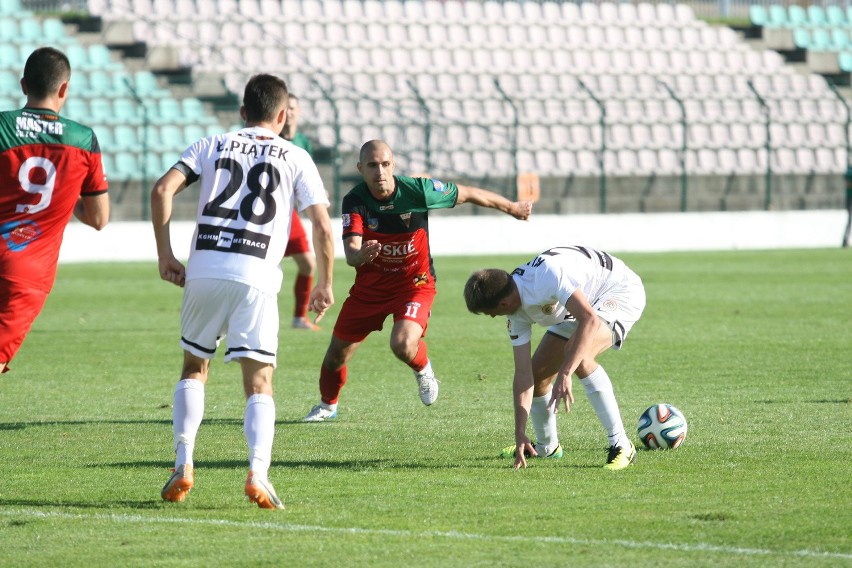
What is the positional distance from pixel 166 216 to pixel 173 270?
0.24 metres

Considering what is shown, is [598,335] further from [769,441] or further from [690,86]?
[690,86]

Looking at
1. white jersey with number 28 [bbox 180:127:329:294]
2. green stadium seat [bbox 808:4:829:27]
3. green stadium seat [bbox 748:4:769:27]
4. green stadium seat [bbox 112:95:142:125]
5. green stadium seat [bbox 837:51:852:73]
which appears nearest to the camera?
white jersey with number 28 [bbox 180:127:329:294]

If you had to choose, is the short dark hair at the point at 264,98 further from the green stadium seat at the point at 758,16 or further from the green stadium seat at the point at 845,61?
the green stadium seat at the point at 758,16

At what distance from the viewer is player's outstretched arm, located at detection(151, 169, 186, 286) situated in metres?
5.86

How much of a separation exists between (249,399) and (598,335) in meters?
2.06

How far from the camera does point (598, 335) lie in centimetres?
717

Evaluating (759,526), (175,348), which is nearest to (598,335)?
(759,526)

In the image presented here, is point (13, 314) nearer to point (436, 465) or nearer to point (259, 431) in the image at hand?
point (259, 431)

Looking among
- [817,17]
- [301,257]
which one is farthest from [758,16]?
[301,257]

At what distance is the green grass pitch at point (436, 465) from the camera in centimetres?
517

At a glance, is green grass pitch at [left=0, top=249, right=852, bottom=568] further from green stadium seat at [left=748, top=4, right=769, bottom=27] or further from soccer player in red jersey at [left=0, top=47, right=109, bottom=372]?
green stadium seat at [left=748, top=4, right=769, bottom=27]

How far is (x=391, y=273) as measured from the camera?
29.2 feet

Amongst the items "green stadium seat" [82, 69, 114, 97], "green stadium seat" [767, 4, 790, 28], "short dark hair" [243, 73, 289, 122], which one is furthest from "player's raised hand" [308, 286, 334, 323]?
"green stadium seat" [767, 4, 790, 28]

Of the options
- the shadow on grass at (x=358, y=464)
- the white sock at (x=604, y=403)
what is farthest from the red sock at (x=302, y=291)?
the white sock at (x=604, y=403)
